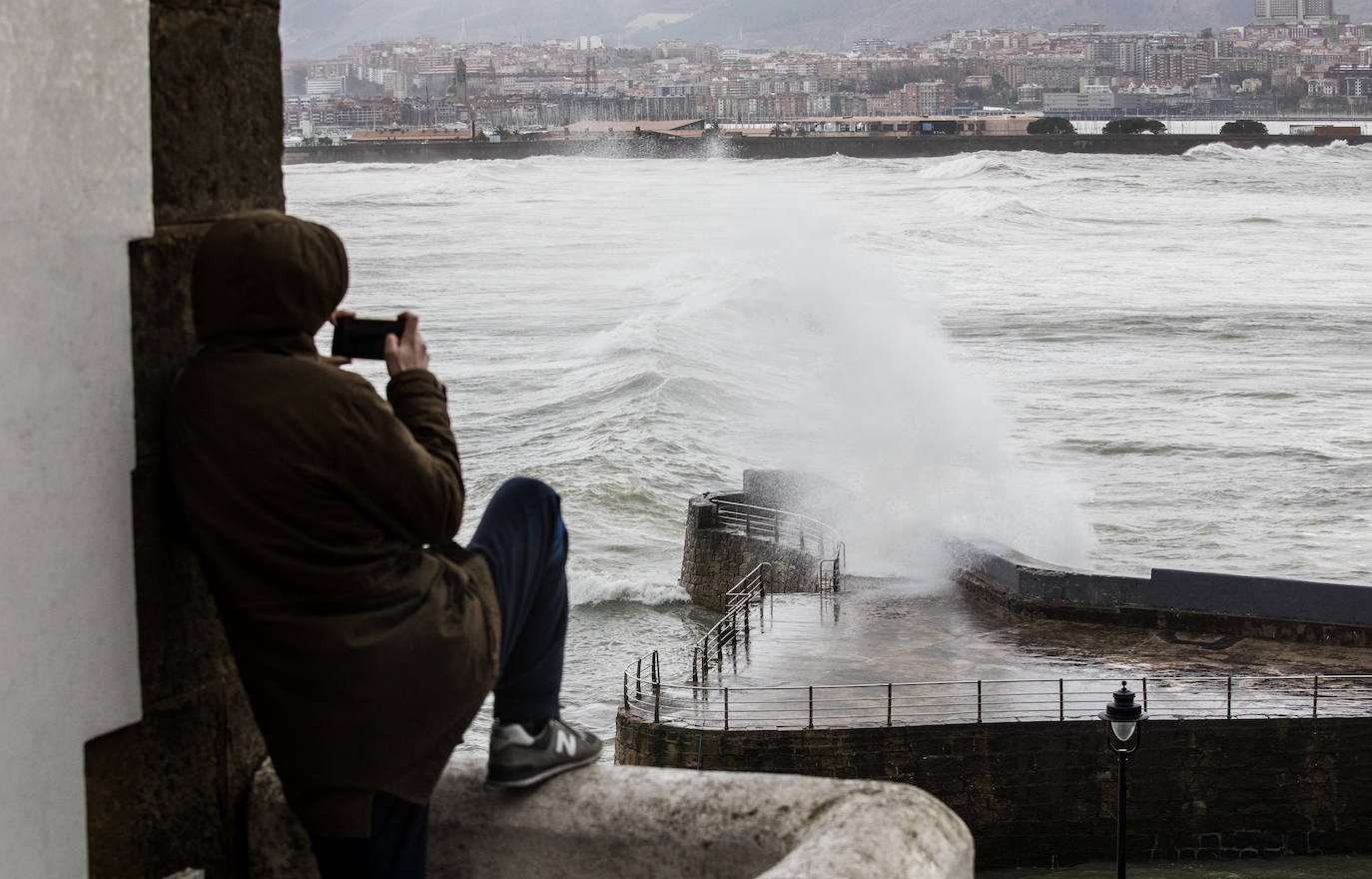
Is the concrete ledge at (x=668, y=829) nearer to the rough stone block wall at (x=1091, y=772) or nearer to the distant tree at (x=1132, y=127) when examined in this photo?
the rough stone block wall at (x=1091, y=772)

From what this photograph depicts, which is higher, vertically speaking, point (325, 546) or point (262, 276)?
point (262, 276)

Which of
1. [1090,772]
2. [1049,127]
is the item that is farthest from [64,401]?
[1049,127]

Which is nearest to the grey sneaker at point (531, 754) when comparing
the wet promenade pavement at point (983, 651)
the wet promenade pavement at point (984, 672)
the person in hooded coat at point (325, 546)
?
the person in hooded coat at point (325, 546)

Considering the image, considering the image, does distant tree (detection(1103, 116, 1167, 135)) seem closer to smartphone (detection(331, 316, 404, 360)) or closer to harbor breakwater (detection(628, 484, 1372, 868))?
harbor breakwater (detection(628, 484, 1372, 868))

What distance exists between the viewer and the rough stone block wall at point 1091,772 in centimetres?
1348

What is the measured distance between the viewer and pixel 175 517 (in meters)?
2.75

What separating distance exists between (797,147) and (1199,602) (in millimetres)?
125131

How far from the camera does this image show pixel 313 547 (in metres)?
A: 2.50

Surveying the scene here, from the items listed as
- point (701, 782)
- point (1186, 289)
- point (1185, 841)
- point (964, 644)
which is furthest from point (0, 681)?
point (1186, 289)

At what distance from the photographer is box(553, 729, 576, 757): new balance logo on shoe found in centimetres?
296

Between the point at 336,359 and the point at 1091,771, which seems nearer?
the point at 336,359

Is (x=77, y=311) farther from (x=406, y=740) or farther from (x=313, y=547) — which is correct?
(x=406, y=740)

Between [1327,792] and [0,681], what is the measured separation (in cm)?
1314

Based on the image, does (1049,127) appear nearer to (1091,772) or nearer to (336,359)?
(1091,772)
